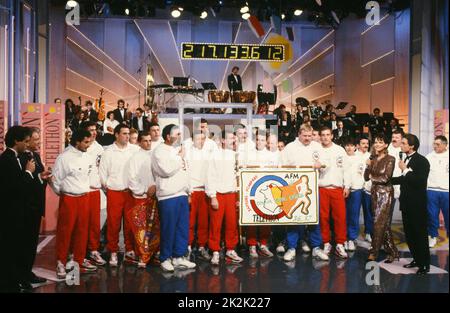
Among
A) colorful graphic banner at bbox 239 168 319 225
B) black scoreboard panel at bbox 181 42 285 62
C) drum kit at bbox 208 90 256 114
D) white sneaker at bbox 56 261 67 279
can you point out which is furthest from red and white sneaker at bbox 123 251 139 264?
drum kit at bbox 208 90 256 114

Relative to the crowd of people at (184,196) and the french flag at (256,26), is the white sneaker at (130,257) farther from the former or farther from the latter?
Answer: the french flag at (256,26)

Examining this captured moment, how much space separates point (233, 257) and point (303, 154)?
4.93 ft

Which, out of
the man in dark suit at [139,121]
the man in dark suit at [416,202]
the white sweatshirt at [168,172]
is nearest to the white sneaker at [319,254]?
the man in dark suit at [416,202]

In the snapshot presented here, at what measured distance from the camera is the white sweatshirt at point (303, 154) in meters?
5.85

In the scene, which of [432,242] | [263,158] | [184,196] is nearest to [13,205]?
[184,196]

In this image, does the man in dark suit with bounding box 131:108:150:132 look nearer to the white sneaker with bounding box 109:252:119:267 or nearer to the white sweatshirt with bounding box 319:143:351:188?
the white sneaker with bounding box 109:252:119:267

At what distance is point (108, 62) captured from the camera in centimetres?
1377

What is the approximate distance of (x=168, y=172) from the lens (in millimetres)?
4965

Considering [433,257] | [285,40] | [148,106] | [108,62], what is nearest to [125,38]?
[108,62]

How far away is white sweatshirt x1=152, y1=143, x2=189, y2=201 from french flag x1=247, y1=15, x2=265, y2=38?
9609 mm

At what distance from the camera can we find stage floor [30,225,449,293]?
4527 millimetres

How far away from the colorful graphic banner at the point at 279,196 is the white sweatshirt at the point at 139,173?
107cm

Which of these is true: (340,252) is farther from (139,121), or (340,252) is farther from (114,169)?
(139,121)

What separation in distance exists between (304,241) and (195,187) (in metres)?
1.75
